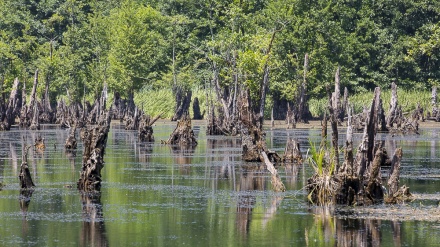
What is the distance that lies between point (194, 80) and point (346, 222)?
215 feet

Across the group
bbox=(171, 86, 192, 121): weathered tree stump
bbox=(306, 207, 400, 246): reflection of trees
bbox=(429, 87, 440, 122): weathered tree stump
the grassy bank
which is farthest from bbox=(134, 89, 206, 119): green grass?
bbox=(306, 207, 400, 246): reflection of trees

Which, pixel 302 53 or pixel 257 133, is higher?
pixel 302 53

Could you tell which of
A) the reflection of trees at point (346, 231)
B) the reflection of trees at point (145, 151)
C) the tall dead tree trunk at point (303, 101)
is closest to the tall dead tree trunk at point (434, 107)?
the tall dead tree trunk at point (303, 101)

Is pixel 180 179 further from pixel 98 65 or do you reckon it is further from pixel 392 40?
pixel 98 65

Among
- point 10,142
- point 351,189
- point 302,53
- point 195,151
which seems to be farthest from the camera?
point 302,53

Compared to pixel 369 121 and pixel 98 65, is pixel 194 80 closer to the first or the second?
pixel 98 65

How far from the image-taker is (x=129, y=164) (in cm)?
3494

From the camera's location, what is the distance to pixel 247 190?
2642cm

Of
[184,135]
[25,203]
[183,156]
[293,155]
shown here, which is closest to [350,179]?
Result: [25,203]

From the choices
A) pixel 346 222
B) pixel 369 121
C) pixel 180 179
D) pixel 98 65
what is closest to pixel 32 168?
pixel 180 179

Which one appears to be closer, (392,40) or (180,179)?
(180,179)

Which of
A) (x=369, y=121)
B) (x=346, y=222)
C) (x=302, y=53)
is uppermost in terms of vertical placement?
(x=302, y=53)

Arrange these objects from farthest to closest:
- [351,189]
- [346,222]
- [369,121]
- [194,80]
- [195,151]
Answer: [194,80], [195,151], [369,121], [351,189], [346,222]

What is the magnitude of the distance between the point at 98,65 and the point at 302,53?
76.2 feet
